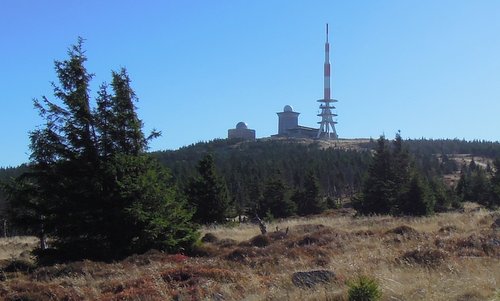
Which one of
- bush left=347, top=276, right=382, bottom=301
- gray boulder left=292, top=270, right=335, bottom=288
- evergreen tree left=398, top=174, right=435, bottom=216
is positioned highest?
bush left=347, top=276, right=382, bottom=301

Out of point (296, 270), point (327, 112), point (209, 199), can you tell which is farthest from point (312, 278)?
point (327, 112)

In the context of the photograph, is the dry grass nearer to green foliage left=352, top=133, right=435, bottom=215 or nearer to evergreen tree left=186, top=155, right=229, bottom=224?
green foliage left=352, top=133, right=435, bottom=215

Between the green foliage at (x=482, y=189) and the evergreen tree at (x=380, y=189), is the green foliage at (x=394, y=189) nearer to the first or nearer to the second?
the evergreen tree at (x=380, y=189)

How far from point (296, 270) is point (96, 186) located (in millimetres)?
8919

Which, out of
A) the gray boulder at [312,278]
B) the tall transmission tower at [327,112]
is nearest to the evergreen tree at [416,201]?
the gray boulder at [312,278]

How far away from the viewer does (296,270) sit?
10.2m

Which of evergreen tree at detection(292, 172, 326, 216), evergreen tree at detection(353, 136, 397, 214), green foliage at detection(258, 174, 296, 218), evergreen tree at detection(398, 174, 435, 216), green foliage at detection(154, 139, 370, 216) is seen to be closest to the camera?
evergreen tree at detection(398, 174, 435, 216)

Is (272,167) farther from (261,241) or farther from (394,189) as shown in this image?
(261,241)

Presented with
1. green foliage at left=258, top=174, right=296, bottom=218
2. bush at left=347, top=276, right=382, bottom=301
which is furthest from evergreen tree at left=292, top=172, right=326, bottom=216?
bush at left=347, top=276, right=382, bottom=301

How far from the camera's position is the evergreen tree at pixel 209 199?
124ft

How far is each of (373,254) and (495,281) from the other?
13.6 feet

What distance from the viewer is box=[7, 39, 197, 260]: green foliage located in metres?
17.1

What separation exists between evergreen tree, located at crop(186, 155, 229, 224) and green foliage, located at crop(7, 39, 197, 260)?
753 inches

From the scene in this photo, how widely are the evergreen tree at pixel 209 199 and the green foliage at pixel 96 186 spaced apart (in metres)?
19.1
